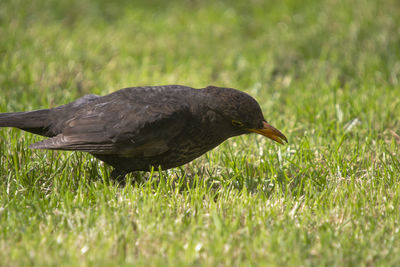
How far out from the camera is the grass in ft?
9.46

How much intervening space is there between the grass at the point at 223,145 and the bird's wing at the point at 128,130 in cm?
25

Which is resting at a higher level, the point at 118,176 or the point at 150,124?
the point at 150,124

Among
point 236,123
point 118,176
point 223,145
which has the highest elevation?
point 236,123

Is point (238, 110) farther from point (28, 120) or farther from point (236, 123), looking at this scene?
point (28, 120)

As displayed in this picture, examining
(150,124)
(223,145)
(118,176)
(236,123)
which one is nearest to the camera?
(150,124)

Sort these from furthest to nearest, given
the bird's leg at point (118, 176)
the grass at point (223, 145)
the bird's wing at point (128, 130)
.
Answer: the bird's leg at point (118, 176)
the bird's wing at point (128, 130)
the grass at point (223, 145)

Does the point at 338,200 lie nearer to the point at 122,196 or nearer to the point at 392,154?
the point at 392,154

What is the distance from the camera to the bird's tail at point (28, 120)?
3830 mm

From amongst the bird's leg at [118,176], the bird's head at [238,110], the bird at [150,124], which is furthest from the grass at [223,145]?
the bird's head at [238,110]

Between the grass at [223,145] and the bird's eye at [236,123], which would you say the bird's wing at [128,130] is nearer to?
the grass at [223,145]

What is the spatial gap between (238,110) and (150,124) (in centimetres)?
65

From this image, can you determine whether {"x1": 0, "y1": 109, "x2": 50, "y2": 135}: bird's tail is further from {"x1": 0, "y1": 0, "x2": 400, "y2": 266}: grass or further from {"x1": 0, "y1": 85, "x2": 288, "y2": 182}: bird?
{"x1": 0, "y1": 0, "x2": 400, "y2": 266}: grass

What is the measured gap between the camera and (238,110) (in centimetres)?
372

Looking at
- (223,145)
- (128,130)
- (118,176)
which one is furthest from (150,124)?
(223,145)
